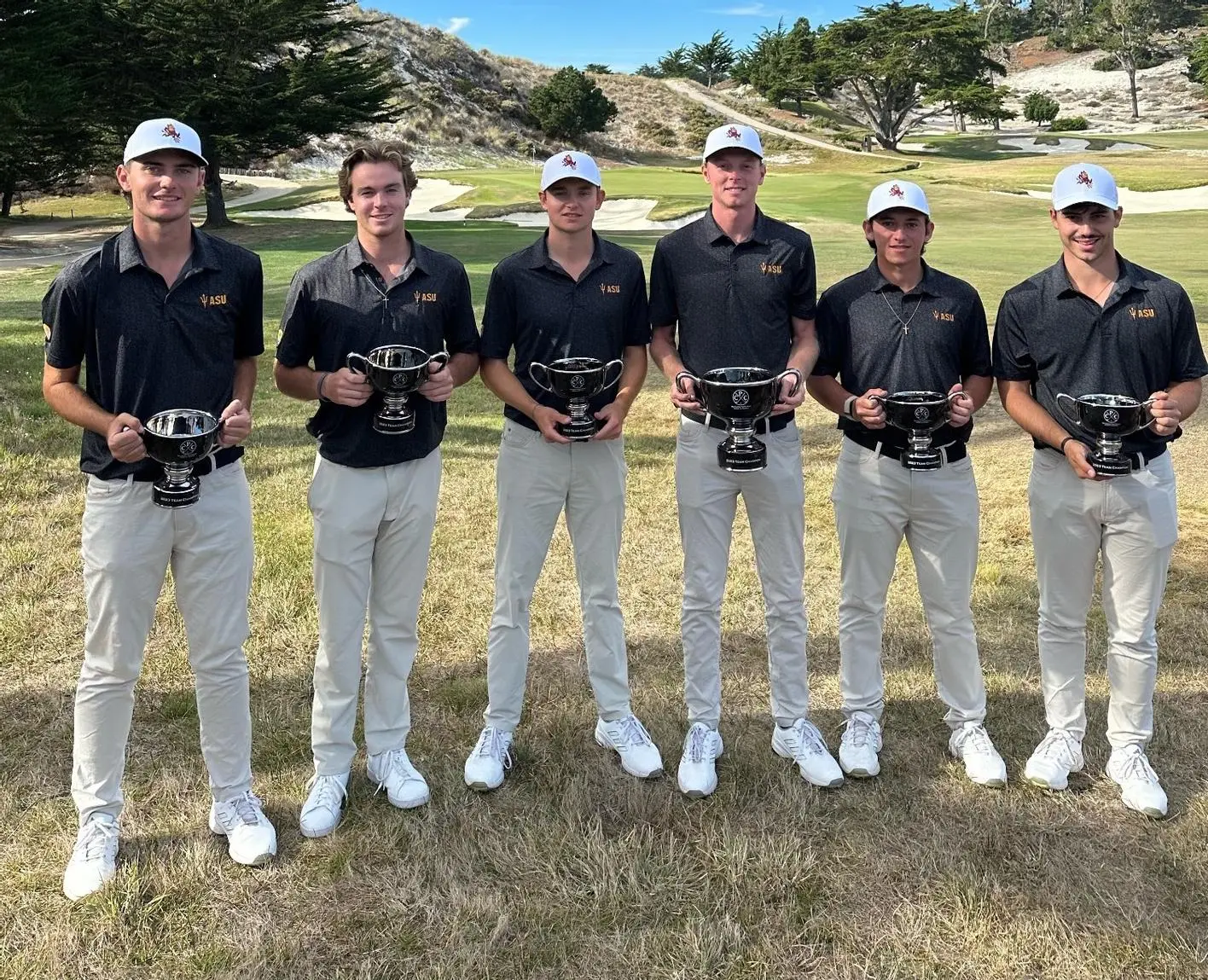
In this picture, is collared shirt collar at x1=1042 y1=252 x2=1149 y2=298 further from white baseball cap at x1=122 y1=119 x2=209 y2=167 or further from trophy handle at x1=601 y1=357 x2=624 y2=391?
white baseball cap at x1=122 y1=119 x2=209 y2=167

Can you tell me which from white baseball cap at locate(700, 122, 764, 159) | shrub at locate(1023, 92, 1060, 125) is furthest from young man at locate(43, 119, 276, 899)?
shrub at locate(1023, 92, 1060, 125)

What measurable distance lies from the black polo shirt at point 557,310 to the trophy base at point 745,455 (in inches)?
22.4

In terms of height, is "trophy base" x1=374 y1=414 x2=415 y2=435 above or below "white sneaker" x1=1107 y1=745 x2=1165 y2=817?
above

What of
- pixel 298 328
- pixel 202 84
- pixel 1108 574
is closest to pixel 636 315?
pixel 298 328

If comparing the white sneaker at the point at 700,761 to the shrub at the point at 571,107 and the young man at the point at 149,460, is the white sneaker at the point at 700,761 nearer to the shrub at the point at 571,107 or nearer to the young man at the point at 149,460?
the young man at the point at 149,460

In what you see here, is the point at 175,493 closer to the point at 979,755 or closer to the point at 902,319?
the point at 902,319

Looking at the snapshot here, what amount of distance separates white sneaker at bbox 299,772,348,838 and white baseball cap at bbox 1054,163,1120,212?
3.59 metres

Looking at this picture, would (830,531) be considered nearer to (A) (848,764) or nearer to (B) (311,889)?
(A) (848,764)

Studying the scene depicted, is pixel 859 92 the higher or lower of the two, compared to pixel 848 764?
higher

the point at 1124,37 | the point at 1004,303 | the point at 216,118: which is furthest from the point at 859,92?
the point at 1004,303

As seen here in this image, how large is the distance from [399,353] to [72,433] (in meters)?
7.45

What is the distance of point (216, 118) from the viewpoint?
116ft

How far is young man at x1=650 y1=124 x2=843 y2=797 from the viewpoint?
13.3 feet

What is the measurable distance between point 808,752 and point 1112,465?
164cm
